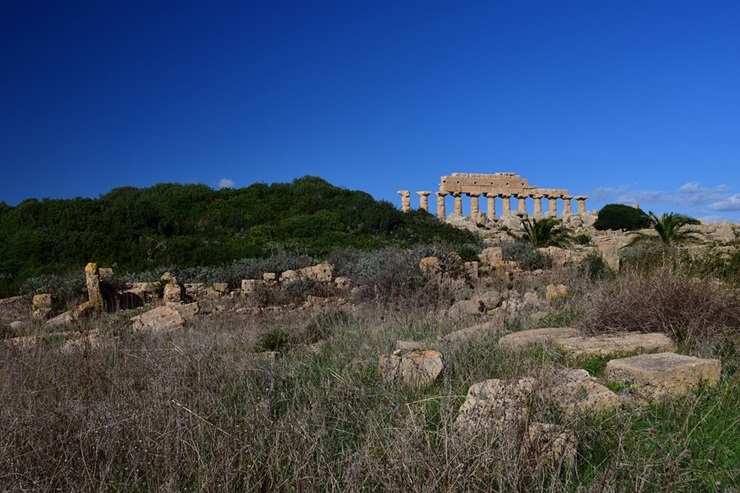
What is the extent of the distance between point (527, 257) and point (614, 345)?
37.1 feet

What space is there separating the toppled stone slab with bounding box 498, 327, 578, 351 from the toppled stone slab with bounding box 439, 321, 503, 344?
0.26 metres

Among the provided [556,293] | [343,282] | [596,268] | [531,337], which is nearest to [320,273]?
[343,282]

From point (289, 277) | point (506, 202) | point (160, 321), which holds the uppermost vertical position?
point (506, 202)

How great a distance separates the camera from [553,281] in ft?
36.7

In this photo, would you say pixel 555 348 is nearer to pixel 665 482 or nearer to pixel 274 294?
pixel 665 482

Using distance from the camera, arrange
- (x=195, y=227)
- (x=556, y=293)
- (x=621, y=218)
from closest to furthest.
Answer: (x=556, y=293)
(x=195, y=227)
(x=621, y=218)

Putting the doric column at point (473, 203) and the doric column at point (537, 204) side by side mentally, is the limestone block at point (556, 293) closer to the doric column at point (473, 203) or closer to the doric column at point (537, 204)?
the doric column at point (473, 203)

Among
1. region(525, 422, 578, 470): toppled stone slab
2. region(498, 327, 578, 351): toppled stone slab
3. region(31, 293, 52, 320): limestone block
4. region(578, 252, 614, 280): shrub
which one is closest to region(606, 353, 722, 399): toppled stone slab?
region(498, 327, 578, 351): toppled stone slab

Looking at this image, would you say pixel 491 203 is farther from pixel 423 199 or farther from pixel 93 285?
pixel 93 285

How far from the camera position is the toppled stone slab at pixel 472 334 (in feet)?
18.3

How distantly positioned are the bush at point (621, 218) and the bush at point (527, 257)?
24719 mm

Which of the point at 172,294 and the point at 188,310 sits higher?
the point at 172,294

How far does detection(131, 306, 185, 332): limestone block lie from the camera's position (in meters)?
8.69

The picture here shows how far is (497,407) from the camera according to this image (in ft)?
10.4
